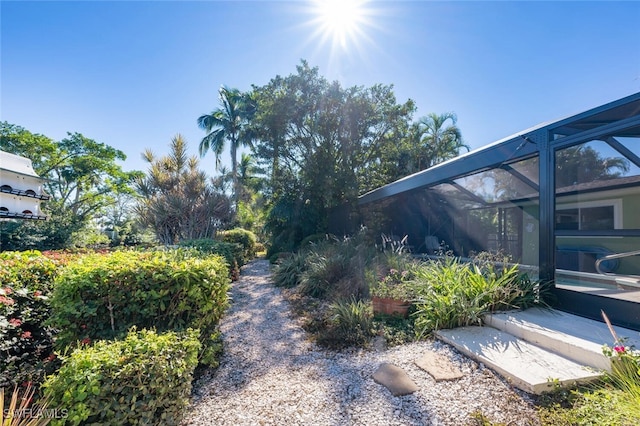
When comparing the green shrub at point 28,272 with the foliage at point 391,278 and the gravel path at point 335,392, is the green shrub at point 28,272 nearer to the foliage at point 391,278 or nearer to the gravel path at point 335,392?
the gravel path at point 335,392

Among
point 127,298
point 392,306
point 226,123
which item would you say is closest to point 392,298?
point 392,306

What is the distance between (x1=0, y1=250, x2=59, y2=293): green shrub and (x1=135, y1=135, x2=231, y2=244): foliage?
651 centimetres

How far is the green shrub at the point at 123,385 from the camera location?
1601mm

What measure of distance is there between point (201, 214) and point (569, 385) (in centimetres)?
1016

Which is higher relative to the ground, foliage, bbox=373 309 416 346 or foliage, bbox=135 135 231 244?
foliage, bbox=135 135 231 244

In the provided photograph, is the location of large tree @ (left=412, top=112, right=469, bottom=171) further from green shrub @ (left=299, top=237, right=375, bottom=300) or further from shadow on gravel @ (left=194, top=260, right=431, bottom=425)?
shadow on gravel @ (left=194, top=260, right=431, bottom=425)

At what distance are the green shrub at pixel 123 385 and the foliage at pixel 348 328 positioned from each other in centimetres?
186

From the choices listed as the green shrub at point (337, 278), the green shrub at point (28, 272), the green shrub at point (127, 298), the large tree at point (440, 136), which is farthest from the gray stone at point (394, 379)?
the large tree at point (440, 136)

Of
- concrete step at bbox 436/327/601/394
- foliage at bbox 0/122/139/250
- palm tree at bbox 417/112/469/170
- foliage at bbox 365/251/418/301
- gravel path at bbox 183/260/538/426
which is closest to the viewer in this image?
gravel path at bbox 183/260/538/426

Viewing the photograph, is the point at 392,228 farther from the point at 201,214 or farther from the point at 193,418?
the point at 193,418

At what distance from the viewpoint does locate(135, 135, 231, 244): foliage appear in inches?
376

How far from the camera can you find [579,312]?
3.35 meters

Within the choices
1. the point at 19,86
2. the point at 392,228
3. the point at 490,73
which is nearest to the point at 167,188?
the point at 19,86

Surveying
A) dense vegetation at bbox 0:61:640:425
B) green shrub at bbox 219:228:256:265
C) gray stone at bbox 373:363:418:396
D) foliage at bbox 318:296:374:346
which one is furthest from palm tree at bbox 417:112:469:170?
gray stone at bbox 373:363:418:396
